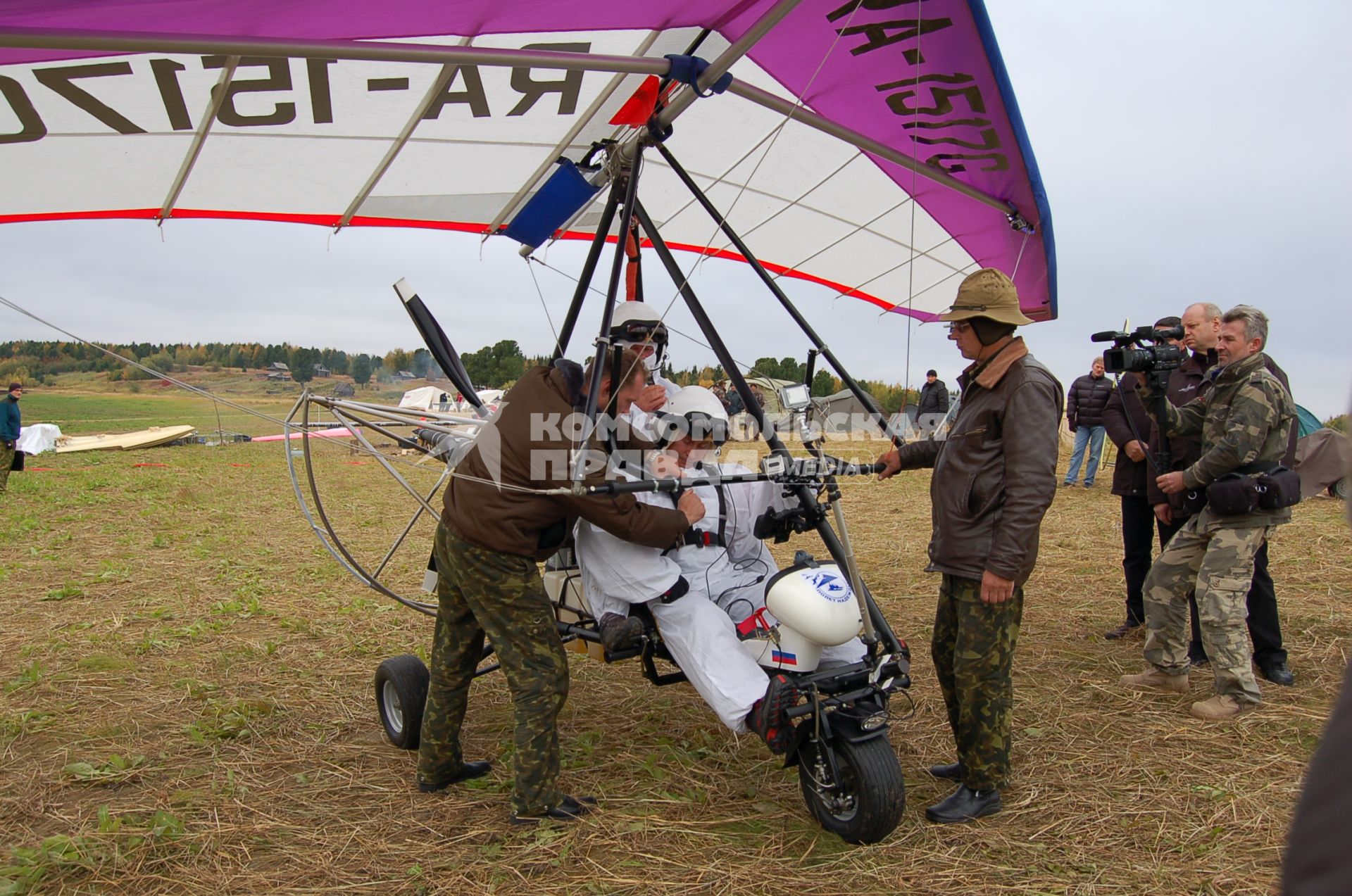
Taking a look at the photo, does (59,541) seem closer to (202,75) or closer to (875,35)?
(202,75)

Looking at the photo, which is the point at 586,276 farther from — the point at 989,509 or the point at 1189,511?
the point at 1189,511

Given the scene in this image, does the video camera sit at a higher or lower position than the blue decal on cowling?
higher

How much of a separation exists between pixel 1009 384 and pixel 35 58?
135 inches

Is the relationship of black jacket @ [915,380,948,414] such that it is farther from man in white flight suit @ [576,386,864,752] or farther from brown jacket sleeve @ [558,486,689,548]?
brown jacket sleeve @ [558,486,689,548]

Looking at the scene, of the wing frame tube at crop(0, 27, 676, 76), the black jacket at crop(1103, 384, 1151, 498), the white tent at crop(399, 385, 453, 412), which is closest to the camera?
the wing frame tube at crop(0, 27, 676, 76)

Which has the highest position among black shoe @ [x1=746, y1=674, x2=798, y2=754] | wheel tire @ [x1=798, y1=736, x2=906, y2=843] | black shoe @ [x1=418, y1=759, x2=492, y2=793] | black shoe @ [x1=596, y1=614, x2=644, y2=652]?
black shoe @ [x1=596, y1=614, x2=644, y2=652]

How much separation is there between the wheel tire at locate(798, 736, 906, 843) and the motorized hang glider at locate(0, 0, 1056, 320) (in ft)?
7.28

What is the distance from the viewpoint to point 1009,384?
9.36 ft

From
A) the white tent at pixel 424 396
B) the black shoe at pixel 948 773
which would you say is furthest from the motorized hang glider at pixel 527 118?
the white tent at pixel 424 396

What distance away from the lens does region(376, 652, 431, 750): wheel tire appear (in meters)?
3.49

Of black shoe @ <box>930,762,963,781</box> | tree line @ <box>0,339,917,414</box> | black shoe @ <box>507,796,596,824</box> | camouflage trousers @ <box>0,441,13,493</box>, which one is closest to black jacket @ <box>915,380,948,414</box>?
tree line @ <box>0,339,917,414</box>

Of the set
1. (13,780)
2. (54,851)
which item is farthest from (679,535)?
(13,780)

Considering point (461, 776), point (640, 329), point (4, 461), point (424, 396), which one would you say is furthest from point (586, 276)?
point (424, 396)

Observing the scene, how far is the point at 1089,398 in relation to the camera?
9.26 metres
